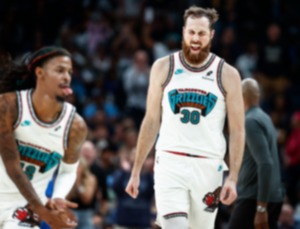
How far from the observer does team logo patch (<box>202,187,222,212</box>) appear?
611cm

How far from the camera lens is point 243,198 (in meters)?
7.28

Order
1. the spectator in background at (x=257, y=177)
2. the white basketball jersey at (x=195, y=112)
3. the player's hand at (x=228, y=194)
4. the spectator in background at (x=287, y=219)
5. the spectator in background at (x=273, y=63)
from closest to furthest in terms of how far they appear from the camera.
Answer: the player's hand at (x=228, y=194), the white basketball jersey at (x=195, y=112), the spectator in background at (x=257, y=177), the spectator in background at (x=287, y=219), the spectator in background at (x=273, y=63)

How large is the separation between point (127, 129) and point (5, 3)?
4891 mm

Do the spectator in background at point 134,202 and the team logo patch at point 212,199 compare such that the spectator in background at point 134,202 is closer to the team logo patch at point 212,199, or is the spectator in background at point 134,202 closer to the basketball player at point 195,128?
the basketball player at point 195,128

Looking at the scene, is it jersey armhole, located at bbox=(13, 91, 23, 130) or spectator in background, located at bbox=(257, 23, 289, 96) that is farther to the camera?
spectator in background, located at bbox=(257, 23, 289, 96)

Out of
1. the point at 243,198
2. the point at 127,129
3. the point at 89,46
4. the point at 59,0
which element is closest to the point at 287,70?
the point at 127,129

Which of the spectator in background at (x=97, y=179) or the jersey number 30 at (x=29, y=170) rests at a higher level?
the jersey number 30 at (x=29, y=170)

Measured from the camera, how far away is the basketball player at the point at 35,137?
6.23 m

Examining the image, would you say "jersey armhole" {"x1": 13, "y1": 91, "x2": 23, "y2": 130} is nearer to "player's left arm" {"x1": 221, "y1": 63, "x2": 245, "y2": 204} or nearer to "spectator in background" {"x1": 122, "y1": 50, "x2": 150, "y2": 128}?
"player's left arm" {"x1": 221, "y1": 63, "x2": 245, "y2": 204}

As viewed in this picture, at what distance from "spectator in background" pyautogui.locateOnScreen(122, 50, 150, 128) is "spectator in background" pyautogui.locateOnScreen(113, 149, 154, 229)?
2980 millimetres

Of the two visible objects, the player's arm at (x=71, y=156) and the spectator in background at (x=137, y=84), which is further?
the spectator in background at (x=137, y=84)

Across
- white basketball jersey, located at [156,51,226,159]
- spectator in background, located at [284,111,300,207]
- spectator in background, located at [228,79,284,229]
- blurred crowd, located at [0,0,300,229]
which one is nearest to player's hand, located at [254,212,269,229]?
spectator in background, located at [228,79,284,229]

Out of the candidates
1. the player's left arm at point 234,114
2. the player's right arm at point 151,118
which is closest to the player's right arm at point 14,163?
the player's right arm at point 151,118

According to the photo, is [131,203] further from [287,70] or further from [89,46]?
[89,46]
